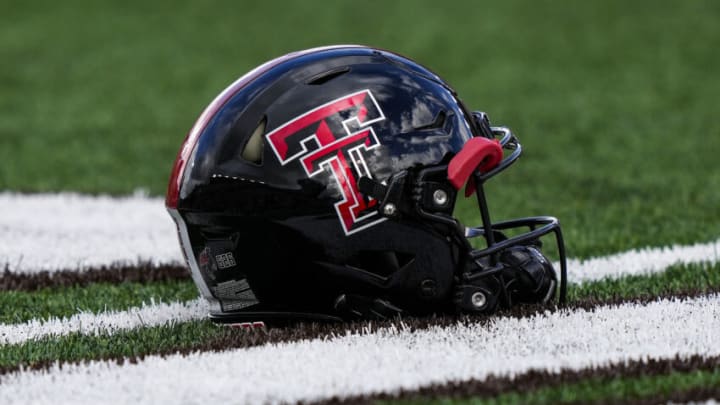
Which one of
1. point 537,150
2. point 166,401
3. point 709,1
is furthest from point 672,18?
point 166,401

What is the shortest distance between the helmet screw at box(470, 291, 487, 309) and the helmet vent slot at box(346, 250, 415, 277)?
25cm

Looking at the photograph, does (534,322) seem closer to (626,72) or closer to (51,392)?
(51,392)

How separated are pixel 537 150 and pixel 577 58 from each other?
5395mm

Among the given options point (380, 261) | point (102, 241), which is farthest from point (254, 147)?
point (102, 241)

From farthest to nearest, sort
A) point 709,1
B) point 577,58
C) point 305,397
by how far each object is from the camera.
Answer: point 709,1, point 577,58, point 305,397

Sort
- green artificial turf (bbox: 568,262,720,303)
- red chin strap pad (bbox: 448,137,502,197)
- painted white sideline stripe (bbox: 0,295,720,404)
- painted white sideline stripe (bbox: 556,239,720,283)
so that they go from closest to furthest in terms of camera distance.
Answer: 1. painted white sideline stripe (bbox: 0,295,720,404)
2. red chin strap pad (bbox: 448,137,502,197)
3. green artificial turf (bbox: 568,262,720,303)
4. painted white sideline stripe (bbox: 556,239,720,283)

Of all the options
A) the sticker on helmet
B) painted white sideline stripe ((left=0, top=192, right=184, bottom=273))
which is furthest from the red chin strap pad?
painted white sideline stripe ((left=0, top=192, right=184, bottom=273))

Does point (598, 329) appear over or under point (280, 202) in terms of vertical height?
under

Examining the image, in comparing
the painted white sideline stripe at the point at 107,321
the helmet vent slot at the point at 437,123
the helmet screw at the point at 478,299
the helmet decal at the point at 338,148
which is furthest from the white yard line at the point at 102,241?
the helmet decal at the point at 338,148

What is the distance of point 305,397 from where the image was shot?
Result: 9.68ft

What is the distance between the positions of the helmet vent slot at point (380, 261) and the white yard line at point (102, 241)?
1376 mm

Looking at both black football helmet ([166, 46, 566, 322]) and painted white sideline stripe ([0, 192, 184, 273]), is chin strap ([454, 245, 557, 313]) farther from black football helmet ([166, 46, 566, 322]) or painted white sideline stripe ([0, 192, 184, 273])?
painted white sideline stripe ([0, 192, 184, 273])

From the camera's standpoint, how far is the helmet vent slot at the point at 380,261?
3.60 m

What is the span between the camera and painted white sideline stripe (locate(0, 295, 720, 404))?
3.04 m
